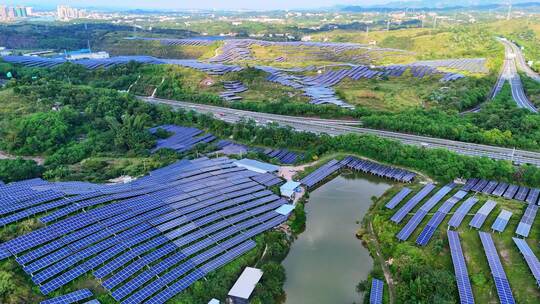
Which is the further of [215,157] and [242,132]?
[242,132]

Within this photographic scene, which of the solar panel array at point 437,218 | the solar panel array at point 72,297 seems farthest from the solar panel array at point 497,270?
the solar panel array at point 72,297

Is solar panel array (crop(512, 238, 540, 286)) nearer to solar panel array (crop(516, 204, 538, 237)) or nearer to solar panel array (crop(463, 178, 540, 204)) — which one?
solar panel array (crop(516, 204, 538, 237))

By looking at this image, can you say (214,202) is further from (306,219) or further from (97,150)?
(97,150)

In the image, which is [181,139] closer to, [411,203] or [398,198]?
[398,198]

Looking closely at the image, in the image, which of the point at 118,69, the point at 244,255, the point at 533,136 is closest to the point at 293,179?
the point at 244,255

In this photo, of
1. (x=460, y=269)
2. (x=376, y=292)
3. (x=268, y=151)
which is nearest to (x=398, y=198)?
(x=460, y=269)

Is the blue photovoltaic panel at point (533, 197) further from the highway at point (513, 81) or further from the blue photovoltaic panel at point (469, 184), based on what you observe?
the highway at point (513, 81)
